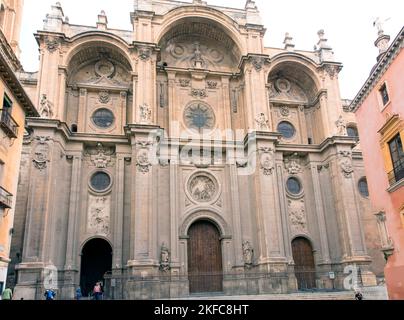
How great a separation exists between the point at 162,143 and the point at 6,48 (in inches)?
408

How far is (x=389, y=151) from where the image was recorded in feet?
56.4

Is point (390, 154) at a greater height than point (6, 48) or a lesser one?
lesser

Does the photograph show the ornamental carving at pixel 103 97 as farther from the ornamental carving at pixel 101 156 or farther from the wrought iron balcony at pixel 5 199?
the wrought iron balcony at pixel 5 199

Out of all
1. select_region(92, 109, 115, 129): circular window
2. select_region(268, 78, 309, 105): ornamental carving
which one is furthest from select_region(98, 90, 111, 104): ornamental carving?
select_region(268, 78, 309, 105): ornamental carving

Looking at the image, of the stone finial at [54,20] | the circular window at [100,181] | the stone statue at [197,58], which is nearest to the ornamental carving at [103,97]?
the stone finial at [54,20]

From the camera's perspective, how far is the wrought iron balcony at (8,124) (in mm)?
14663

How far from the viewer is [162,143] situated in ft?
79.7

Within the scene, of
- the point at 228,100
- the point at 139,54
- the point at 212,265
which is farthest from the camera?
the point at 228,100

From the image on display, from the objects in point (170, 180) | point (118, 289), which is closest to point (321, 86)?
point (170, 180)

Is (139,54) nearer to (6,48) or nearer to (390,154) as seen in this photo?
(6,48)

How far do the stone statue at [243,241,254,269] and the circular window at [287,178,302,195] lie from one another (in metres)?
5.63

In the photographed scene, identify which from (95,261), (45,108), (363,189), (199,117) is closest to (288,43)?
(199,117)

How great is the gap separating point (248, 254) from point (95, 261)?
967cm

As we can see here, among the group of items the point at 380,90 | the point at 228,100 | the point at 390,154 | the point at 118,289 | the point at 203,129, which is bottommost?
the point at 118,289
